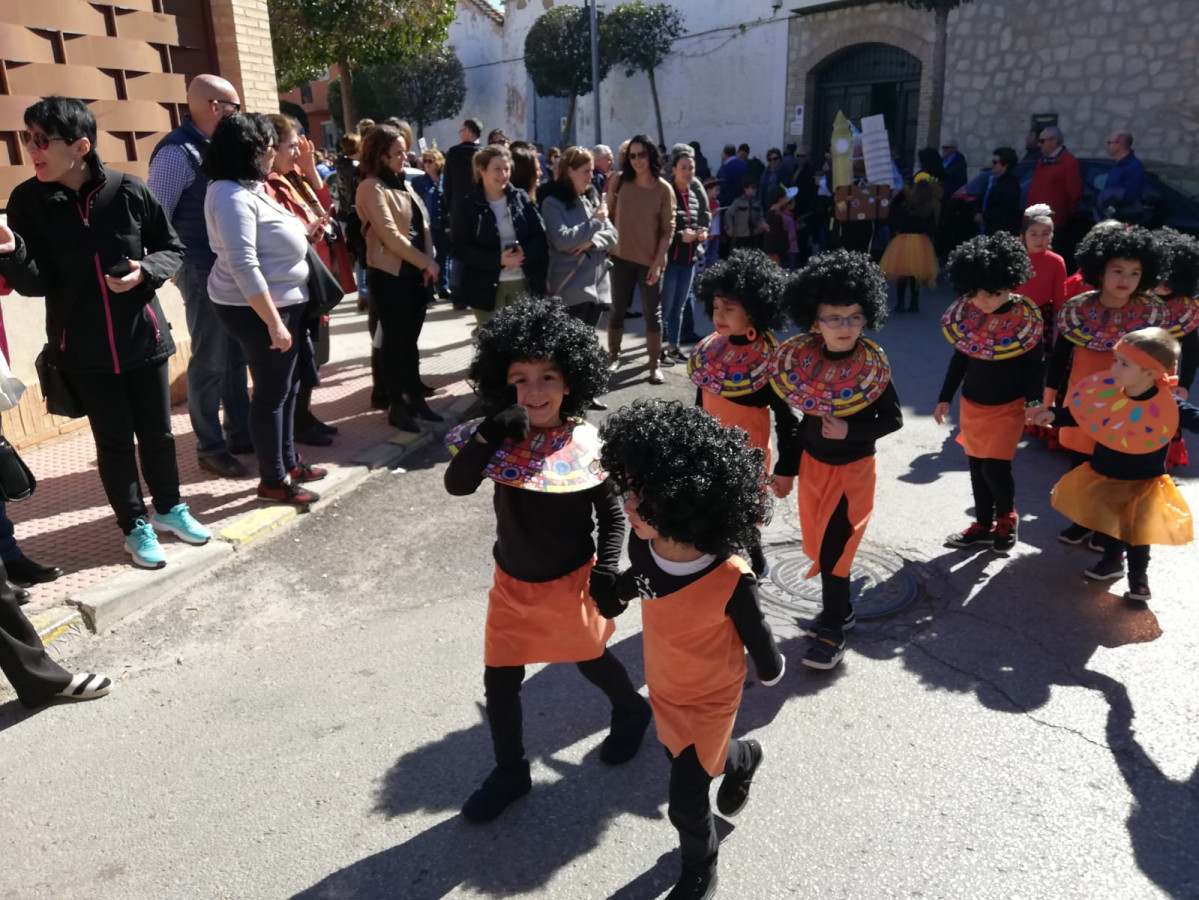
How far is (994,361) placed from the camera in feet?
14.1

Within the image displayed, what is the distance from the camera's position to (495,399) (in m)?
2.88

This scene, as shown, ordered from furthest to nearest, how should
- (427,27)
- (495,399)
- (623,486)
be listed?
1. (427,27)
2. (495,399)
3. (623,486)

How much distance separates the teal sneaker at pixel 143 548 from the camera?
13.6ft

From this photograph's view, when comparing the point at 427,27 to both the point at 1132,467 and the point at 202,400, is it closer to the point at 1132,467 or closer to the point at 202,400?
the point at 202,400

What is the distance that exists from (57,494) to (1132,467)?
5423 mm

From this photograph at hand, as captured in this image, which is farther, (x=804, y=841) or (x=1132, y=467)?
(x=1132, y=467)

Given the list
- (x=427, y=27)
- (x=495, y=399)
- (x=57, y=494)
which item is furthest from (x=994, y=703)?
(x=427, y=27)

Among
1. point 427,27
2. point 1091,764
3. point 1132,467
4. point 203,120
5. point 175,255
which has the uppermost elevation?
point 427,27

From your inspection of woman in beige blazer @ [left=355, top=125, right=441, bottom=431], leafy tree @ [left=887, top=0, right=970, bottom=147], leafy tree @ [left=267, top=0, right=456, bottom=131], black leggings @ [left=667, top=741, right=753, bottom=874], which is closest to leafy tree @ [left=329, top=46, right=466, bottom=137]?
leafy tree @ [left=267, top=0, right=456, bottom=131]

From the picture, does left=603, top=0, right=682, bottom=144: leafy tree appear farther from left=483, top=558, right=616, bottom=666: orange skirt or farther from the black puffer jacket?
left=483, top=558, right=616, bottom=666: orange skirt

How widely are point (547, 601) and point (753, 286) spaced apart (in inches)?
70.4

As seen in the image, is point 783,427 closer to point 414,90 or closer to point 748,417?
point 748,417

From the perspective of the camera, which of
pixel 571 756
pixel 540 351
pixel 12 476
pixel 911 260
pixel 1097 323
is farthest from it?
pixel 911 260

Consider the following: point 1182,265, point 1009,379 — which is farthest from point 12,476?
point 1182,265
